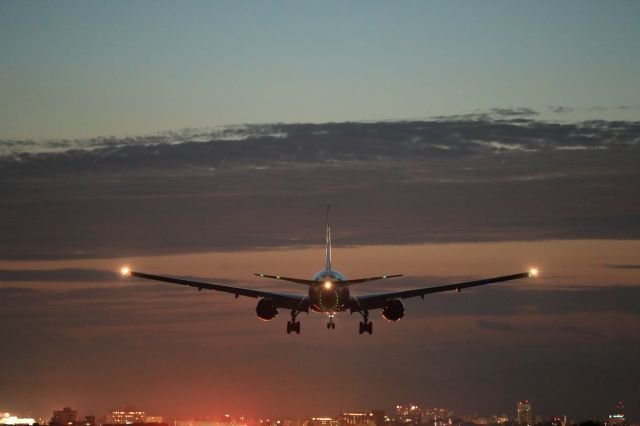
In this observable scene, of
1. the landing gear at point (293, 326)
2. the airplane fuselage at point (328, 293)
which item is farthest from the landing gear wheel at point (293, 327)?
the airplane fuselage at point (328, 293)

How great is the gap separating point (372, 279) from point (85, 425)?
89.2m

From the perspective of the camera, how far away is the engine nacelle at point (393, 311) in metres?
122

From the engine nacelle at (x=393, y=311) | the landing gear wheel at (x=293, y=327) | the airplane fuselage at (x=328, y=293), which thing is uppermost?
the landing gear wheel at (x=293, y=327)

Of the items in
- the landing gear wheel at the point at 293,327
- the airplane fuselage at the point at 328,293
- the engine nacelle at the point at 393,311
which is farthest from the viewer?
the landing gear wheel at the point at 293,327

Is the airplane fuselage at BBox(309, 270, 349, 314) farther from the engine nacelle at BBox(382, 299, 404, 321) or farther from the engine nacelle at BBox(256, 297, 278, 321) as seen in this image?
the engine nacelle at BBox(256, 297, 278, 321)

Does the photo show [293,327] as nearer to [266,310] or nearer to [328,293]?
[266,310]

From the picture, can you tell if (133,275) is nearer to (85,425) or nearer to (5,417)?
(85,425)

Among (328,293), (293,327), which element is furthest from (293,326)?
Answer: (328,293)

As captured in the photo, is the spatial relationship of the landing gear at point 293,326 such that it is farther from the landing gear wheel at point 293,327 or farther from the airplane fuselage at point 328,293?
the airplane fuselage at point 328,293

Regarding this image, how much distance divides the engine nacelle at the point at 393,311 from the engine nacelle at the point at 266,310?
11158mm

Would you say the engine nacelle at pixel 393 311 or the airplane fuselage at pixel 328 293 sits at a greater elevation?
the engine nacelle at pixel 393 311

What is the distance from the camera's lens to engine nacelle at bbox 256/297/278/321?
123 m

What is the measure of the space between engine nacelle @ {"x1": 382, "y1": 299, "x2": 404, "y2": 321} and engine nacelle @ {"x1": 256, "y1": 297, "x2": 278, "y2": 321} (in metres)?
11.2

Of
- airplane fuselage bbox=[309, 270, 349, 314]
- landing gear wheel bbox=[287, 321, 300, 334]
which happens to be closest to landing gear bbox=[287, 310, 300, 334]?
landing gear wheel bbox=[287, 321, 300, 334]
